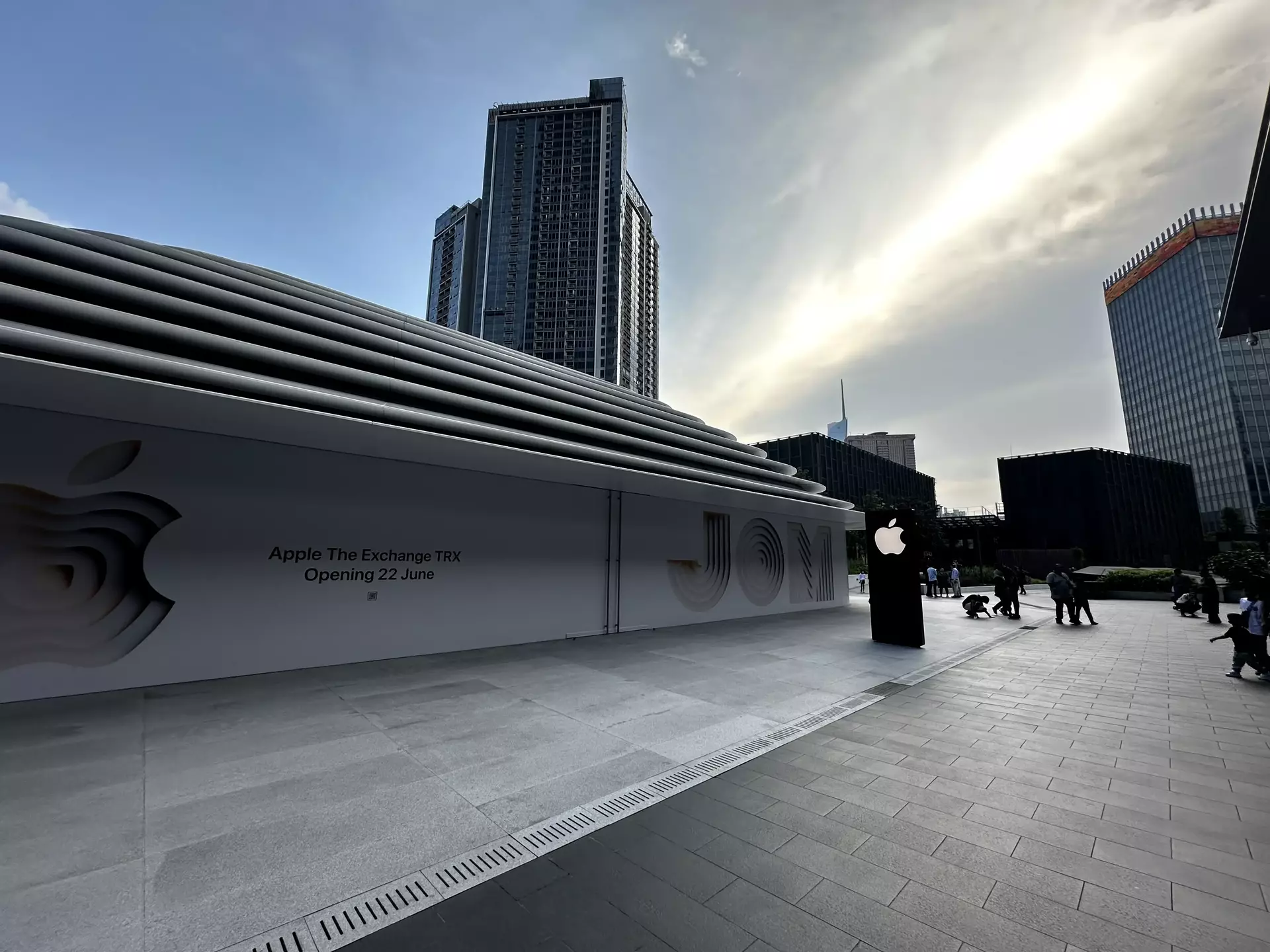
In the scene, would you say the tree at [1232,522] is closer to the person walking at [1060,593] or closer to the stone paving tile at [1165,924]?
the person walking at [1060,593]

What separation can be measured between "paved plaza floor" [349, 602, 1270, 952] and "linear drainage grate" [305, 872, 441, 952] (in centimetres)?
10

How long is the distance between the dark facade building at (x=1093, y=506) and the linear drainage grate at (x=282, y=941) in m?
71.8

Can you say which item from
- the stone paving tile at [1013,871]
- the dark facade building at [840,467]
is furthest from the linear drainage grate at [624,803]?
the dark facade building at [840,467]

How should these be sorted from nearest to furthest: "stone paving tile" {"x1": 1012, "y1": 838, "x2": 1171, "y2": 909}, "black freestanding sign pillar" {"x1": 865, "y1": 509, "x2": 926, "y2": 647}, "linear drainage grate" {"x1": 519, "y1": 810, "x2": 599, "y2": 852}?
1. "stone paving tile" {"x1": 1012, "y1": 838, "x2": 1171, "y2": 909}
2. "linear drainage grate" {"x1": 519, "y1": 810, "x2": 599, "y2": 852}
3. "black freestanding sign pillar" {"x1": 865, "y1": 509, "x2": 926, "y2": 647}

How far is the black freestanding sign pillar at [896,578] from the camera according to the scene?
38.1ft

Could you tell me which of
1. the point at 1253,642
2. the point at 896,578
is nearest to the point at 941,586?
the point at 896,578

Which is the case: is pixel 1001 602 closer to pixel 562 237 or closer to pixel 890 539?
pixel 890 539

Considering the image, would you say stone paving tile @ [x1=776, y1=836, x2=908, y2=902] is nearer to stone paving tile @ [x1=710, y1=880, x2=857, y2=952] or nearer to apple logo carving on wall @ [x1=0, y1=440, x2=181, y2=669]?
stone paving tile @ [x1=710, y1=880, x2=857, y2=952]

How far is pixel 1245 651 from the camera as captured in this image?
880cm

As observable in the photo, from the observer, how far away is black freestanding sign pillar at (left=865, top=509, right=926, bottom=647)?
1160 centimetres

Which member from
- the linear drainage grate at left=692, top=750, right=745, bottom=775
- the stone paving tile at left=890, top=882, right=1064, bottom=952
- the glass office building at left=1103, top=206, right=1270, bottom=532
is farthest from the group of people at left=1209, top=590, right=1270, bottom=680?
the glass office building at left=1103, top=206, right=1270, bottom=532

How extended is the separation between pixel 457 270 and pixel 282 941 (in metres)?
101

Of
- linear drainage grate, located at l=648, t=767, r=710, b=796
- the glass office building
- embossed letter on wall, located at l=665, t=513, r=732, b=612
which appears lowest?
linear drainage grate, located at l=648, t=767, r=710, b=796

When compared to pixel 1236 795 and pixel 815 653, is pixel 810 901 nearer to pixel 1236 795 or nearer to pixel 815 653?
pixel 1236 795
